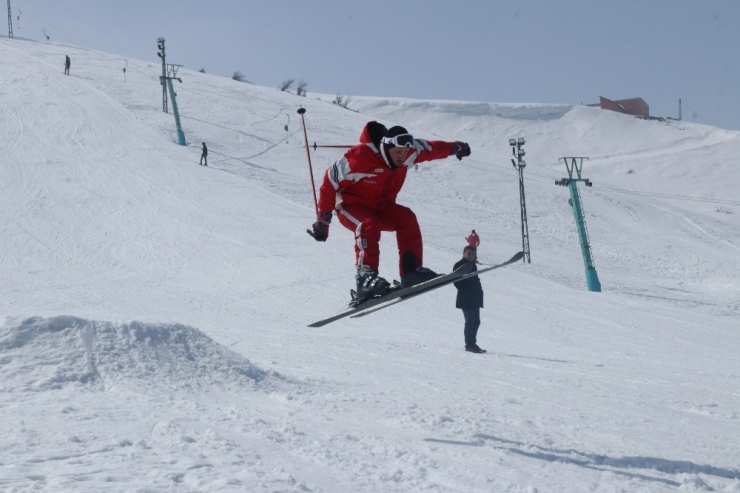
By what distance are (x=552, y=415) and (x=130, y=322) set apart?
3072mm

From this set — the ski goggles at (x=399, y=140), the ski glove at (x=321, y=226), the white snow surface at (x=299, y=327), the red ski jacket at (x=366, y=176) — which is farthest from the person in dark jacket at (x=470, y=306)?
the ski goggles at (x=399, y=140)

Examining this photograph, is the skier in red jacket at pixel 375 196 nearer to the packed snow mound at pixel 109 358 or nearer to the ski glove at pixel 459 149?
the ski glove at pixel 459 149

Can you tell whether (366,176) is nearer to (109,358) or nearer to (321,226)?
(321,226)

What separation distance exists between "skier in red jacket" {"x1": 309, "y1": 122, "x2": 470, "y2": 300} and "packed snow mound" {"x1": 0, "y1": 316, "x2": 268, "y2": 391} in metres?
1.20

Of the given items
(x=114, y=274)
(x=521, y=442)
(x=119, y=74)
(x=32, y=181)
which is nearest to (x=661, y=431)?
(x=521, y=442)

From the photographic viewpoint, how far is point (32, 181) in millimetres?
24547

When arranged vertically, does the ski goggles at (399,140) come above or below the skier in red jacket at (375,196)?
above

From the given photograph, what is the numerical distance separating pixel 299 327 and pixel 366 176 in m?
6.52

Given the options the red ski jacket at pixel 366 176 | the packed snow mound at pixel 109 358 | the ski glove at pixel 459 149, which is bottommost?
the packed snow mound at pixel 109 358

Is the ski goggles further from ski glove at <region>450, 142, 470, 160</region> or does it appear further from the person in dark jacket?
the person in dark jacket

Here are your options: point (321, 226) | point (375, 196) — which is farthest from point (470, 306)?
point (321, 226)

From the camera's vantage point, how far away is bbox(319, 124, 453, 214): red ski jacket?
18.0 ft

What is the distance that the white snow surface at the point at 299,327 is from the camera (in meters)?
3.83

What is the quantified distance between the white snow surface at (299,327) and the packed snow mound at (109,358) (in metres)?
0.02
